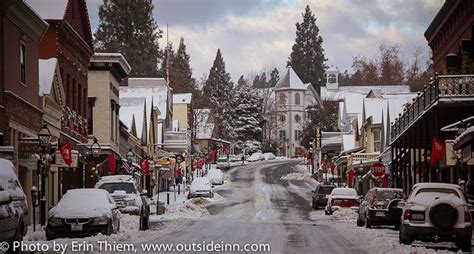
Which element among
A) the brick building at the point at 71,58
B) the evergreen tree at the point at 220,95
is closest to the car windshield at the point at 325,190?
the brick building at the point at 71,58

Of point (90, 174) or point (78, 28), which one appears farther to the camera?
point (90, 174)

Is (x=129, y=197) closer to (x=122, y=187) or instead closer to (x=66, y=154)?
(x=122, y=187)

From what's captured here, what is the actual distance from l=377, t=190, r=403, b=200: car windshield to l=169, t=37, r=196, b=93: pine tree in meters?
107

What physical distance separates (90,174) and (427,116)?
24.4 m

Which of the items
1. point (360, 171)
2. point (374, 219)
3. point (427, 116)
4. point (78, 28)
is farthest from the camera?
point (360, 171)

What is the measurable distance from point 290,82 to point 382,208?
145 metres

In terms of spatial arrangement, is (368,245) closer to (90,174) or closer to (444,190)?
(444,190)

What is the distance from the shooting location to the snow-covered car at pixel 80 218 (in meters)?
23.7

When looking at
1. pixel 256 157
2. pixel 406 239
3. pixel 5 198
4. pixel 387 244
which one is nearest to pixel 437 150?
pixel 406 239

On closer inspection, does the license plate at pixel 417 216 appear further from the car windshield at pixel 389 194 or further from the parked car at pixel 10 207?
the car windshield at pixel 389 194

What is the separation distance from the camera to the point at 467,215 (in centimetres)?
2348

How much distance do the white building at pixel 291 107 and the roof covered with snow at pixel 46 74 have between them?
13071cm

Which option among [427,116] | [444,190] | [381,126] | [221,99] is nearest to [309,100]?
[221,99]

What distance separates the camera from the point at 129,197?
33.1m
